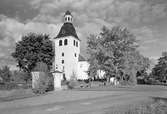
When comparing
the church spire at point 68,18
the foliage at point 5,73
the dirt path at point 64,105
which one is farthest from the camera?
the church spire at point 68,18

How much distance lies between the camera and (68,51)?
188ft

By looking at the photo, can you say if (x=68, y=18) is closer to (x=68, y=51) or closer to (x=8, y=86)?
(x=68, y=51)

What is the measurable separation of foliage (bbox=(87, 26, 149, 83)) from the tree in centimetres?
1115

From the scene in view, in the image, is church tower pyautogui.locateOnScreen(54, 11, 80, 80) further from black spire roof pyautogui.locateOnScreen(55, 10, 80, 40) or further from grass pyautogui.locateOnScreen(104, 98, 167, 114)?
grass pyautogui.locateOnScreen(104, 98, 167, 114)

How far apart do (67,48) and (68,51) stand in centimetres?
109

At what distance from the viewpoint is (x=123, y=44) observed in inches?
1688

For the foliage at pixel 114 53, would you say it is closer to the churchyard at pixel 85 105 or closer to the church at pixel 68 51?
the church at pixel 68 51

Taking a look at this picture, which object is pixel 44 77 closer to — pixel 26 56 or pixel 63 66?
pixel 26 56

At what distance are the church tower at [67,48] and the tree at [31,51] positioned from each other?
37.3 feet

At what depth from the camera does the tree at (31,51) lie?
43750 mm

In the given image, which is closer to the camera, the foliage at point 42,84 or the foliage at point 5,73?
the foliage at point 42,84

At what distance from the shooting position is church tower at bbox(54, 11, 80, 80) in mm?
57088

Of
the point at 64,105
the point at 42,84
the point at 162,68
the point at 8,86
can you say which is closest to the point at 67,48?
the point at 162,68

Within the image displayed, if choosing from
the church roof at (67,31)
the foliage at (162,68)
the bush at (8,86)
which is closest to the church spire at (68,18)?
the church roof at (67,31)
